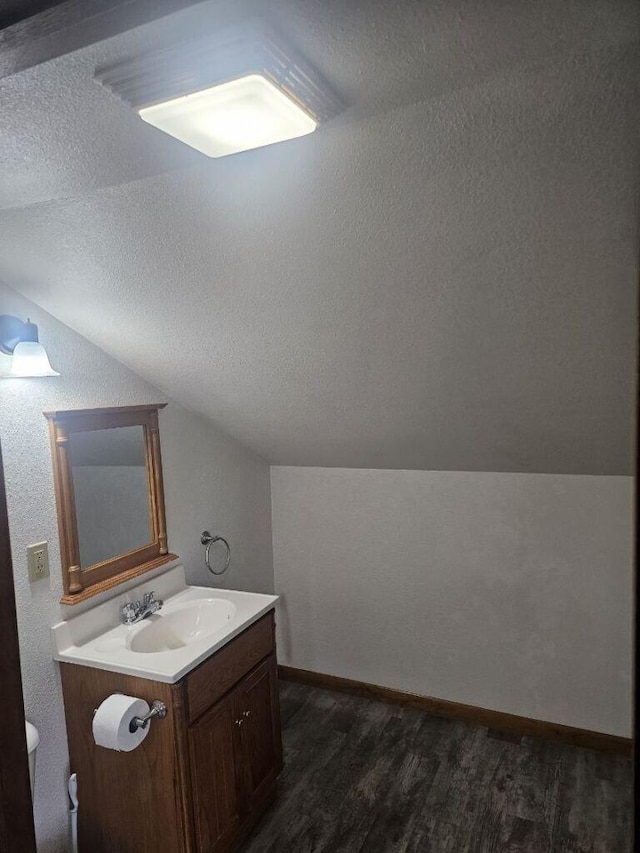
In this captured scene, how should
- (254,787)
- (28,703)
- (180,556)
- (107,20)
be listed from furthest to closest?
1. (180,556)
2. (254,787)
3. (28,703)
4. (107,20)

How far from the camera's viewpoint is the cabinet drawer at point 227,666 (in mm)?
1941

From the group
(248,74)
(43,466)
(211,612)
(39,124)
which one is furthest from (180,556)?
(248,74)

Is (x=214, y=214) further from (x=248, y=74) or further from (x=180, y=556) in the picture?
(x=180, y=556)

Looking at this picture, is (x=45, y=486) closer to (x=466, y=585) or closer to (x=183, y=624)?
(x=183, y=624)

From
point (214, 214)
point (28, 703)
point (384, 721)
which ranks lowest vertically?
point (384, 721)

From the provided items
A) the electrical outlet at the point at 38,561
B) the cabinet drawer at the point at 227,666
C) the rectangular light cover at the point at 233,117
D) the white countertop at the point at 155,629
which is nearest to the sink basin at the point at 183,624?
the white countertop at the point at 155,629

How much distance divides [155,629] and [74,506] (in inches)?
23.0

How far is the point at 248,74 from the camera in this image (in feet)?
2.72

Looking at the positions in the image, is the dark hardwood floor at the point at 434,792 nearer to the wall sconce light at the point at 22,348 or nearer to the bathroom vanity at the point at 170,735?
the bathroom vanity at the point at 170,735

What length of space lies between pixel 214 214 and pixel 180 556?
5.60ft

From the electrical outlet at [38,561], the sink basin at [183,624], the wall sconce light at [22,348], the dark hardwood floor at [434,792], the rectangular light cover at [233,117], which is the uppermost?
the rectangular light cover at [233,117]

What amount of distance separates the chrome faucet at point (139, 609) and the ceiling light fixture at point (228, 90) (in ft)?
5.87

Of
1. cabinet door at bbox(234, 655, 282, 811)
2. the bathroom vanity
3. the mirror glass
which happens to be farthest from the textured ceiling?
cabinet door at bbox(234, 655, 282, 811)

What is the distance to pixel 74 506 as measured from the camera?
209cm
